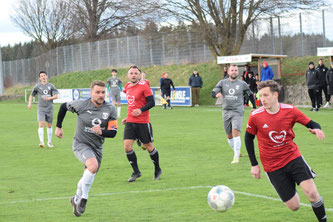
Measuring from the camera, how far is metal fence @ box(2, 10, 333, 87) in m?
34.7

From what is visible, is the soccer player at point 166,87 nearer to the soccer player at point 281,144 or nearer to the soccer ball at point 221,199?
the soccer ball at point 221,199

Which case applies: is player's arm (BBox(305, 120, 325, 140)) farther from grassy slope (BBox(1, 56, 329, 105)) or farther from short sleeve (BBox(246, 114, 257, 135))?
grassy slope (BBox(1, 56, 329, 105))

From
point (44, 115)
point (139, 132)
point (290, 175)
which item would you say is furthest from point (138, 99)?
point (44, 115)

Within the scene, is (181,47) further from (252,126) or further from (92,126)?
(252,126)

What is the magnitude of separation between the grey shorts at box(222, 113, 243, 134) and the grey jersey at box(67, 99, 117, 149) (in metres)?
4.51

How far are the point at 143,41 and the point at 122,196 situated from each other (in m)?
38.7

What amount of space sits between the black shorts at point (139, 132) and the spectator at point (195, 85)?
22328mm

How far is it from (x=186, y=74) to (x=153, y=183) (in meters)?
31.3

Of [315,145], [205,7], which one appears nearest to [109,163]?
[315,145]

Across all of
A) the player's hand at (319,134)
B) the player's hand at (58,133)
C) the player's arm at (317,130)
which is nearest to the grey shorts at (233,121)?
the player's hand at (58,133)

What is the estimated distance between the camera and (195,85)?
32.5 metres

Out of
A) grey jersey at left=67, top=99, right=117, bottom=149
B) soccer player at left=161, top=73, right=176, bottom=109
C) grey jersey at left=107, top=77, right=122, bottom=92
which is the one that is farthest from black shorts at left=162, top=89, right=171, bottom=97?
grey jersey at left=67, top=99, right=117, bottom=149

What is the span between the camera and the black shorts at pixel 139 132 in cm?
1011

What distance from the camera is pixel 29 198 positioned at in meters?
8.60
